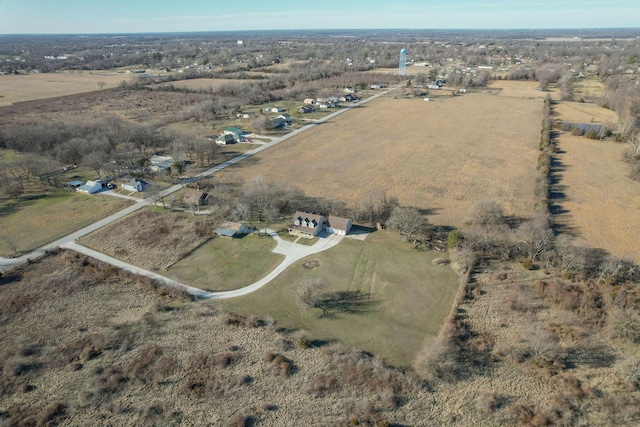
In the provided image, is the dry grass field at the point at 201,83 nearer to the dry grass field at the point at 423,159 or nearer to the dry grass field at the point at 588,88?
the dry grass field at the point at 423,159

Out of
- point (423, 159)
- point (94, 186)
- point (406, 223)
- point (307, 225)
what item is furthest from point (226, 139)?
Result: point (406, 223)

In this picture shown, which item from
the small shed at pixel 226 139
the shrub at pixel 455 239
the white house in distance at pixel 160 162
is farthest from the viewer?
the small shed at pixel 226 139

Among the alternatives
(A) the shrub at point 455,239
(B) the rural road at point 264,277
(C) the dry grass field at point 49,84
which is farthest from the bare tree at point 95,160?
(C) the dry grass field at point 49,84

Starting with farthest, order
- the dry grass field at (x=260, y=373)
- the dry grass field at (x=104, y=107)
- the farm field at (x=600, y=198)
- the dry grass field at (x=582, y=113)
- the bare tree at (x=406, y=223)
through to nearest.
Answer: the dry grass field at (x=104, y=107), the dry grass field at (x=582, y=113), the farm field at (x=600, y=198), the bare tree at (x=406, y=223), the dry grass field at (x=260, y=373)

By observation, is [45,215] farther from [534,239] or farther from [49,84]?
[49,84]

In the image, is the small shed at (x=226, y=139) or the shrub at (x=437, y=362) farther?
the small shed at (x=226, y=139)

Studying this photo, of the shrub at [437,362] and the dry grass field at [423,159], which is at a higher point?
the dry grass field at [423,159]
